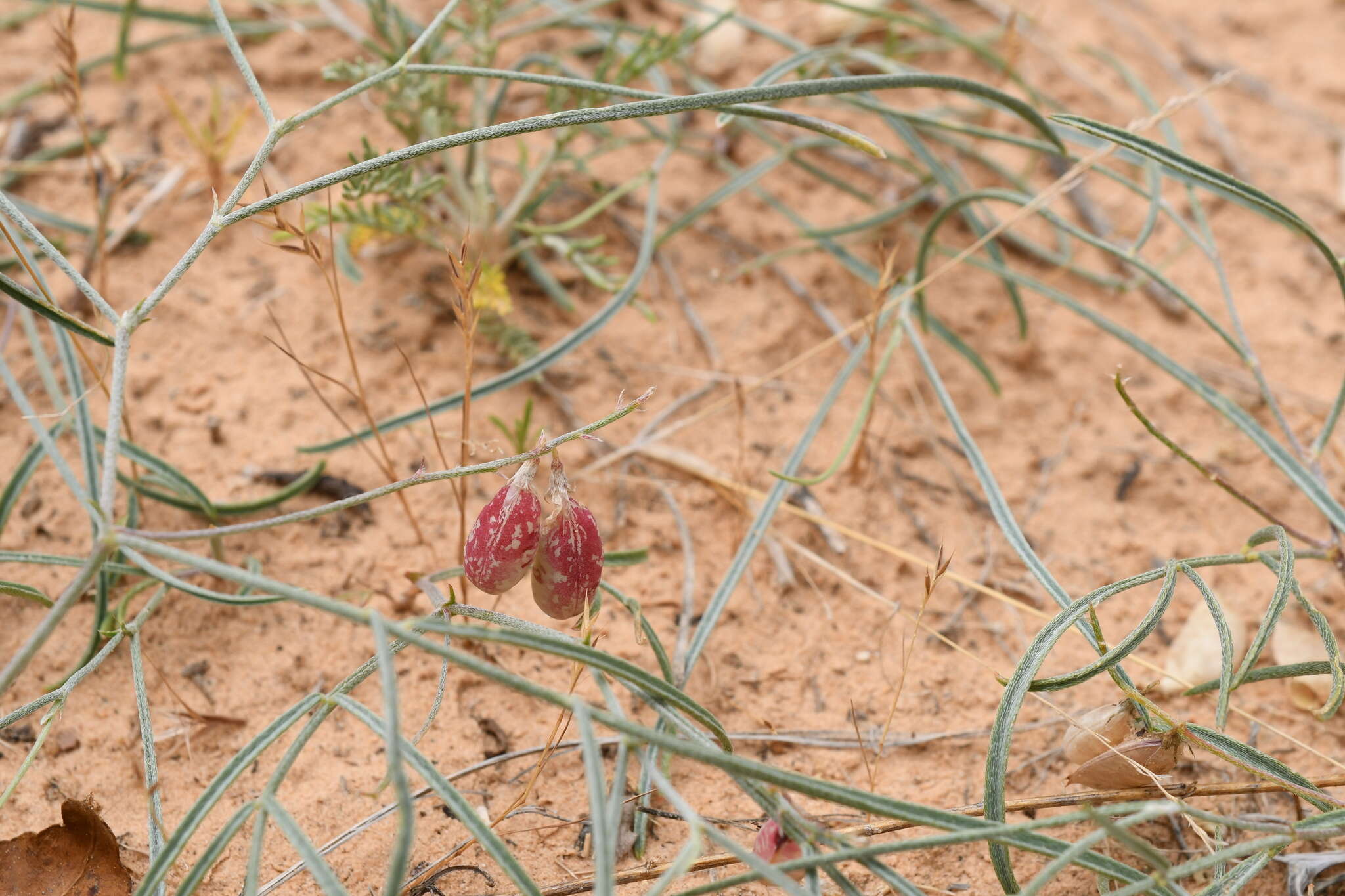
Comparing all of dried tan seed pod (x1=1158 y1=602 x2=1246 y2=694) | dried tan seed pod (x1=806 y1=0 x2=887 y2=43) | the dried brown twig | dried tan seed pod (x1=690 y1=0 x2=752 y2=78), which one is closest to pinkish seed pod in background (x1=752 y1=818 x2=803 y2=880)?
the dried brown twig

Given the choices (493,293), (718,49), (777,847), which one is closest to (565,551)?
(777,847)

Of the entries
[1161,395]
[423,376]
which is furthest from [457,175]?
[1161,395]

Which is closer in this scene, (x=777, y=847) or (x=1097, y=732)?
(x=777, y=847)

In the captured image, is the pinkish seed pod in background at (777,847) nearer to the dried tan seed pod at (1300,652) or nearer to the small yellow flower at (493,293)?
the dried tan seed pod at (1300,652)

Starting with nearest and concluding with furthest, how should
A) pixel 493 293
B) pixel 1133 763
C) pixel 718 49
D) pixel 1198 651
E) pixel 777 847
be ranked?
1. pixel 777 847
2. pixel 1133 763
3. pixel 1198 651
4. pixel 493 293
5. pixel 718 49

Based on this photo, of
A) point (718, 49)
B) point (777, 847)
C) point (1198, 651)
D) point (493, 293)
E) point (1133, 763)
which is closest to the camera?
point (777, 847)

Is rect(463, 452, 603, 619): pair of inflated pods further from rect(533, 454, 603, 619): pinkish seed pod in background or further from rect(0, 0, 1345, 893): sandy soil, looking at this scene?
rect(0, 0, 1345, 893): sandy soil

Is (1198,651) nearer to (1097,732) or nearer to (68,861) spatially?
(1097,732)
